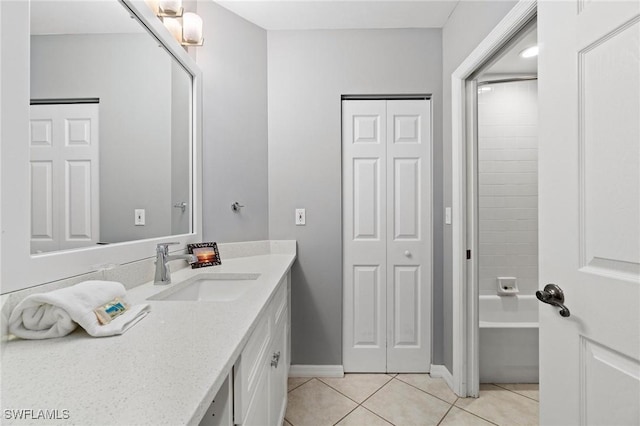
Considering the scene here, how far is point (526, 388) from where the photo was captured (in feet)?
6.05

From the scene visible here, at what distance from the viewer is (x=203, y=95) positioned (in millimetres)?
1854

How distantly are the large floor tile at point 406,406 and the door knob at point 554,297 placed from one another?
111cm

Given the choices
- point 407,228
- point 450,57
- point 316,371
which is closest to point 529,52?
point 450,57

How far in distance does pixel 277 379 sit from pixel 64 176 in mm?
1161

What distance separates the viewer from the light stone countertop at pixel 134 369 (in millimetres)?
421

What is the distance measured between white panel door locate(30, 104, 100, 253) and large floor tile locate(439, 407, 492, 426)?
77.3 inches

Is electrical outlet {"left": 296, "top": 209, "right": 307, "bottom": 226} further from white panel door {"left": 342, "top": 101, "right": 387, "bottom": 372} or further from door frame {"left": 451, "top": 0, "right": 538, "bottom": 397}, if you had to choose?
door frame {"left": 451, "top": 0, "right": 538, "bottom": 397}

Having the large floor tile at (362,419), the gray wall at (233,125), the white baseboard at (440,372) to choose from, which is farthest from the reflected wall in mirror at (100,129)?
the white baseboard at (440,372)

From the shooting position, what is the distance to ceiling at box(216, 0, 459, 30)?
1.79 m

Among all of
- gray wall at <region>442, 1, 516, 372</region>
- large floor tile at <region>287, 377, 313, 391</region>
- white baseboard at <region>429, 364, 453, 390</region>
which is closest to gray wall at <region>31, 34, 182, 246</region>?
large floor tile at <region>287, 377, 313, 391</region>

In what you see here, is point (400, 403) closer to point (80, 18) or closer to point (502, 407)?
point (502, 407)

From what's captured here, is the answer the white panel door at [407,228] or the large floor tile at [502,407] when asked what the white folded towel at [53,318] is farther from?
the large floor tile at [502,407]

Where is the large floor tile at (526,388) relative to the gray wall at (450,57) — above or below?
below

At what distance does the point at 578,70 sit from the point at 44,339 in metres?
1.61
